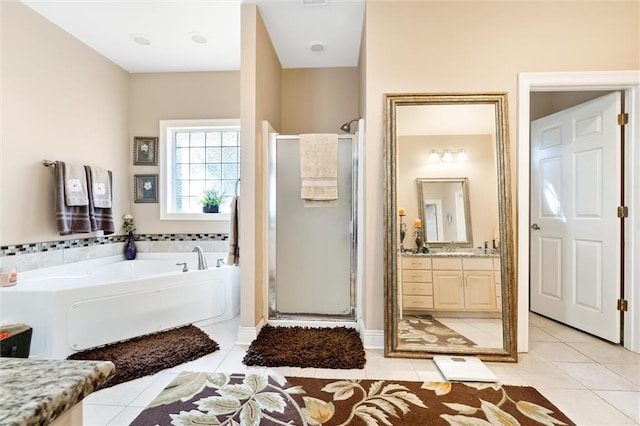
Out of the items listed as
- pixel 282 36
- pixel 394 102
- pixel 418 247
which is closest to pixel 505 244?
pixel 418 247

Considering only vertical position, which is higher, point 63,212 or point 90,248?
point 63,212

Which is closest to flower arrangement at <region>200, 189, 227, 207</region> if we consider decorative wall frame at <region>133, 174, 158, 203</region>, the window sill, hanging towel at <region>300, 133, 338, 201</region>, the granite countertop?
the window sill

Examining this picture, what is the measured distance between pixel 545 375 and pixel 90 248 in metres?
4.12

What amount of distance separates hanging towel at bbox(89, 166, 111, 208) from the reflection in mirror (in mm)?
3137

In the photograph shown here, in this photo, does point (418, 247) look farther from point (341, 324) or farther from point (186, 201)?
point (186, 201)

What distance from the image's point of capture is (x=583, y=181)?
103 inches

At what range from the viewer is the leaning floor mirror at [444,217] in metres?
2.27

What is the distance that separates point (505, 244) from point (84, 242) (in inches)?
154

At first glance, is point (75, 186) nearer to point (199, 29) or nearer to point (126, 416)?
point (199, 29)

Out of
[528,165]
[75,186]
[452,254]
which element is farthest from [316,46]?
[75,186]

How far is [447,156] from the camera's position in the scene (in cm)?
231

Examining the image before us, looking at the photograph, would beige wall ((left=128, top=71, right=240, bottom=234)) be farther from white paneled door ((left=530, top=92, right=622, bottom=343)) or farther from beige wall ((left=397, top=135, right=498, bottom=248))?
white paneled door ((left=530, top=92, right=622, bottom=343))

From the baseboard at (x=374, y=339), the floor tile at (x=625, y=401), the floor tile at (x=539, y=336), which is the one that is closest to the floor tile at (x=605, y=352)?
the floor tile at (x=539, y=336)

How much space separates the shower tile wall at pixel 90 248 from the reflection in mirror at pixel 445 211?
2.35m
